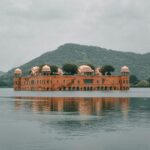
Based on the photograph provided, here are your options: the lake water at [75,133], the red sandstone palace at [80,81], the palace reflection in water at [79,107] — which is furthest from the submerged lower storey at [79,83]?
the lake water at [75,133]

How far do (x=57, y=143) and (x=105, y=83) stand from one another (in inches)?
6483

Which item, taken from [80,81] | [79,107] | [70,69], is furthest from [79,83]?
[79,107]

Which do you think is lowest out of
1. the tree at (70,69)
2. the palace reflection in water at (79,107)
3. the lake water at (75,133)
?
the lake water at (75,133)

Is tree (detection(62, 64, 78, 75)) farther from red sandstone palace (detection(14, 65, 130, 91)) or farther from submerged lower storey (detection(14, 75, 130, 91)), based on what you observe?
submerged lower storey (detection(14, 75, 130, 91))

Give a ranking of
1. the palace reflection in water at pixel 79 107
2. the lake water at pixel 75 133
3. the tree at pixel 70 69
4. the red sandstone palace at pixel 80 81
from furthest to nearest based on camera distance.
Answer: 1. the tree at pixel 70 69
2. the red sandstone palace at pixel 80 81
3. the palace reflection in water at pixel 79 107
4. the lake water at pixel 75 133

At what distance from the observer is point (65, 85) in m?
191

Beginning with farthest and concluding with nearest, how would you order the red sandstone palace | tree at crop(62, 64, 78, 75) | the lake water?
1. tree at crop(62, 64, 78, 75)
2. the red sandstone palace
3. the lake water

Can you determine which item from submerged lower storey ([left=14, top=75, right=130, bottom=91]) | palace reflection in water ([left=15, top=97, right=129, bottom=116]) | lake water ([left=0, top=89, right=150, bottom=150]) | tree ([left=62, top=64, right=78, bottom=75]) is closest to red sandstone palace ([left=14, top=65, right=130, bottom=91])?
submerged lower storey ([left=14, top=75, right=130, bottom=91])

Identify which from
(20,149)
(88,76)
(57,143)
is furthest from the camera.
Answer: (88,76)

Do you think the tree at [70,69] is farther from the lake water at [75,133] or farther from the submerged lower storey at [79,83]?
the lake water at [75,133]

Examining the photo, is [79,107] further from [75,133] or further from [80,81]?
[80,81]

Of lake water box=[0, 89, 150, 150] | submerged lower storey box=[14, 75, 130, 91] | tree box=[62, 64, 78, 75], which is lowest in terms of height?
lake water box=[0, 89, 150, 150]

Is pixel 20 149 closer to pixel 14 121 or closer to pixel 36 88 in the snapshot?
pixel 14 121

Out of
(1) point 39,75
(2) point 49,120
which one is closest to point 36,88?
(1) point 39,75
